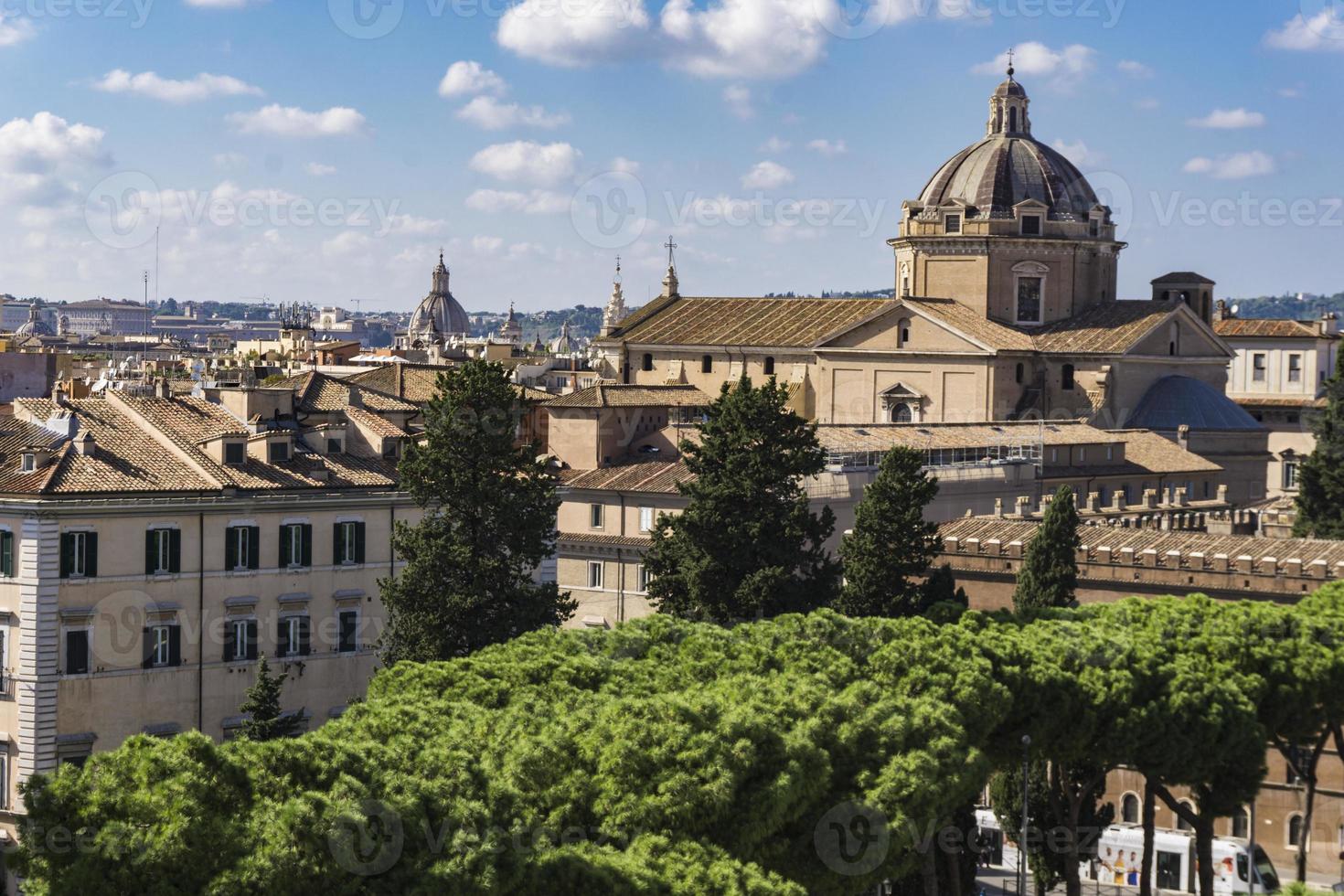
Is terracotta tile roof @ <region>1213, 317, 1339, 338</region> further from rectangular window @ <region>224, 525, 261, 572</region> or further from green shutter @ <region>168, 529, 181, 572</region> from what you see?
green shutter @ <region>168, 529, 181, 572</region>

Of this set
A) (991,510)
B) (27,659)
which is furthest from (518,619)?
(991,510)

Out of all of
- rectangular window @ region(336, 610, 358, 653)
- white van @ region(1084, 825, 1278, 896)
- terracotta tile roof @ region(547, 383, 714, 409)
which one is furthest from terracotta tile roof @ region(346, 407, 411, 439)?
white van @ region(1084, 825, 1278, 896)

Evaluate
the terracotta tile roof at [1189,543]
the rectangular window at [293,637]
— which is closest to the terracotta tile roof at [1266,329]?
the terracotta tile roof at [1189,543]

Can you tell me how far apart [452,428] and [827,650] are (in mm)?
10821

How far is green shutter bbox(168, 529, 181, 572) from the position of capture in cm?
4188

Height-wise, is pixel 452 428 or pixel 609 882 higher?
pixel 452 428

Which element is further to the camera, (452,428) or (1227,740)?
(452,428)

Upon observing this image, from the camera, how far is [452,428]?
136ft

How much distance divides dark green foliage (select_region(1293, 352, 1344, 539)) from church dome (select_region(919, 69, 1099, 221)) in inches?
984

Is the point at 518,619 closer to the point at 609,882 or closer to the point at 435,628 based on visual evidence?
the point at 435,628

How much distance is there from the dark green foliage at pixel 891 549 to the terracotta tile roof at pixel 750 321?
3596cm

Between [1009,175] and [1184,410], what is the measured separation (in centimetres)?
1135

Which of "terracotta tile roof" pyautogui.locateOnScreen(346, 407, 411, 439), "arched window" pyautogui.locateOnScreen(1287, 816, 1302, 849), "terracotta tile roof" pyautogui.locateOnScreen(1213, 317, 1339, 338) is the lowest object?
"arched window" pyautogui.locateOnScreen(1287, 816, 1302, 849)

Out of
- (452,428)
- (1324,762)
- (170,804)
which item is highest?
(452,428)
